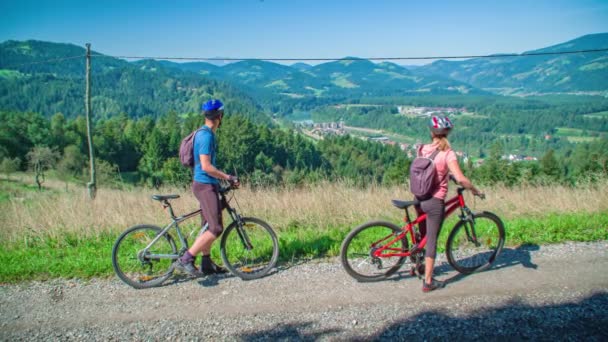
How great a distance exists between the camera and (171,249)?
4902mm

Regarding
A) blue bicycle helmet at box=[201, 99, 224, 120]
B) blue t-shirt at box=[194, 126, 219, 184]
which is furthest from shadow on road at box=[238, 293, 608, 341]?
blue bicycle helmet at box=[201, 99, 224, 120]

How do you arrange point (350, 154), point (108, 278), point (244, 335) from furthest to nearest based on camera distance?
point (350, 154) → point (108, 278) → point (244, 335)

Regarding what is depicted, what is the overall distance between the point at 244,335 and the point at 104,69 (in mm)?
208319

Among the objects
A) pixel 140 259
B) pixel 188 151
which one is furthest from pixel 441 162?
pixel 140 259

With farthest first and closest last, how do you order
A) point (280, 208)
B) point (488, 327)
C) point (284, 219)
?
point (280, 208)
point (284, 219)
point (488, 327)

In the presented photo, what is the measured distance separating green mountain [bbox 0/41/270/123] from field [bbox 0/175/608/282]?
102946 millimetres

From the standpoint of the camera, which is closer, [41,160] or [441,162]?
[441,162]

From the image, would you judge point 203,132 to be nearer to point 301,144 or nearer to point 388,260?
point 388,260

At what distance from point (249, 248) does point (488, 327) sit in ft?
9.51

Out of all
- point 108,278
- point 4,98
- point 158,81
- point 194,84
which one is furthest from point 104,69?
point 108,278

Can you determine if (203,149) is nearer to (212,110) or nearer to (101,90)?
(212,110)

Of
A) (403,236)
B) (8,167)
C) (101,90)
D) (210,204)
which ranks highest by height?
(101,90)

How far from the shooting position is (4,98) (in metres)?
113

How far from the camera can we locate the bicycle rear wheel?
467 cm
